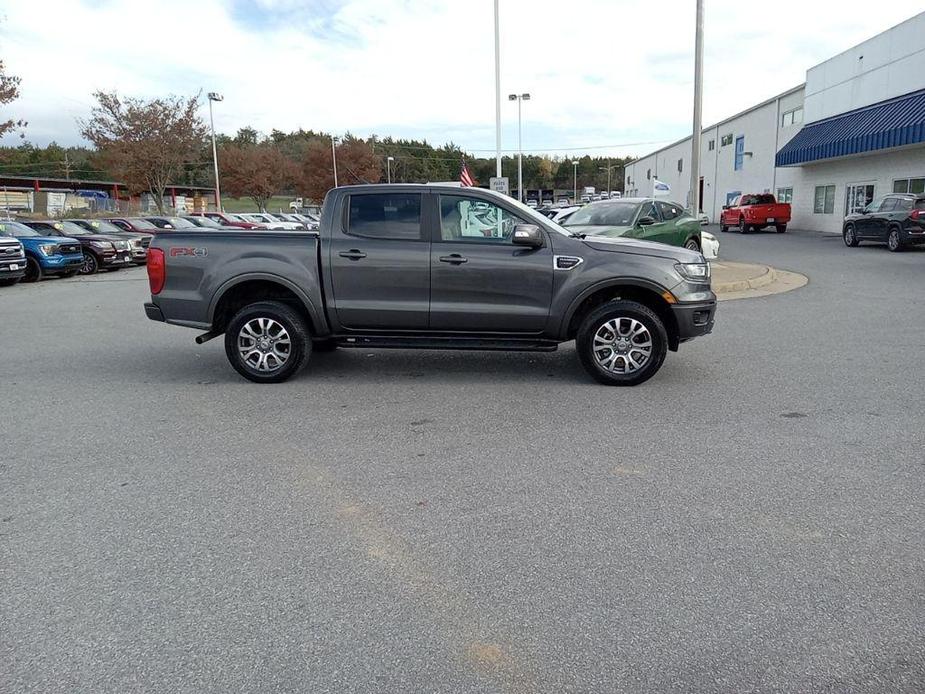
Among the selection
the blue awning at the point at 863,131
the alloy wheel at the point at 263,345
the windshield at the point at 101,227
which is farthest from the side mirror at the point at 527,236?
the blue awning at the point at 863,131

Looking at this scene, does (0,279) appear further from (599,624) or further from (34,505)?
(599,624)

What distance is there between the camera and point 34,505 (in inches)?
162

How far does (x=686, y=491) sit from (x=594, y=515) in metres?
0.68

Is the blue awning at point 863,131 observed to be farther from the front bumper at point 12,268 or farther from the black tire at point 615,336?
the front bumper at point 12,268

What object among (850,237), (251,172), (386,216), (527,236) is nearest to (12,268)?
(386,216)

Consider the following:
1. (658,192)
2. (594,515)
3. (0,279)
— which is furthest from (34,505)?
(658,192)

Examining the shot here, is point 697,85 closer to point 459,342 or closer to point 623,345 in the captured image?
point 623,345

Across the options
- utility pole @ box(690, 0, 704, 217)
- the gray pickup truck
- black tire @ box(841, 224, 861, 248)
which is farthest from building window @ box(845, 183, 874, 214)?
the gray pickup truck

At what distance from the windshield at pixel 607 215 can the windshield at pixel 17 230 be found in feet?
47.1

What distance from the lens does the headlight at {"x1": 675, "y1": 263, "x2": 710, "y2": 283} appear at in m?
6.75

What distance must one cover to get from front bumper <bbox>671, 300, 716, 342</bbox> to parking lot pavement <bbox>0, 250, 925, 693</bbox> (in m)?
0.53

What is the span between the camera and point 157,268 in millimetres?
6977

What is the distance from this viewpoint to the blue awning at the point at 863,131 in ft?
77.2

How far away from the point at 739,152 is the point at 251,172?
37827mm
